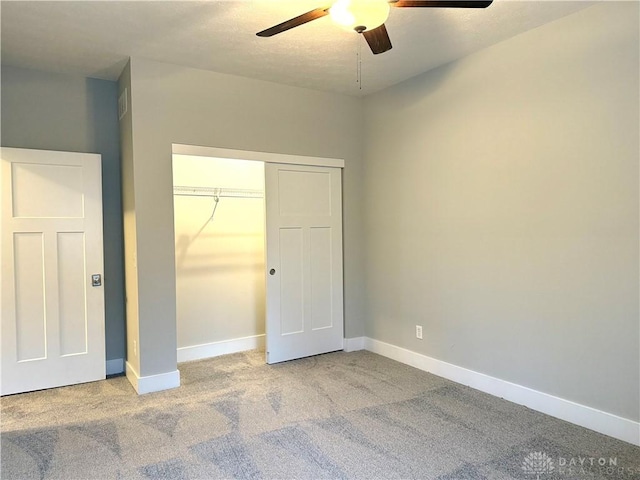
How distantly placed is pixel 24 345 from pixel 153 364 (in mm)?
1048

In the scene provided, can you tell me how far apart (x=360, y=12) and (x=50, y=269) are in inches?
126

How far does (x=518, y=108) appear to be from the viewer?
10.3ft

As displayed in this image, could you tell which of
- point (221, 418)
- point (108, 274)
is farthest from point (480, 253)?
point (108, 274)

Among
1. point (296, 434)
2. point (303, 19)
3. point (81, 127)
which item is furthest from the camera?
point (81, 127)

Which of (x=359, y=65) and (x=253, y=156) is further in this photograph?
(x=253, y=156)

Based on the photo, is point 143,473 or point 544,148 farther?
point 544,148

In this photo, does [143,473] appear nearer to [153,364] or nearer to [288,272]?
[153,364]

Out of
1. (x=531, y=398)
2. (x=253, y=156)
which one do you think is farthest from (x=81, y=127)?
(x=531, y=398)

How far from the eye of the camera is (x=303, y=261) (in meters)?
4.37

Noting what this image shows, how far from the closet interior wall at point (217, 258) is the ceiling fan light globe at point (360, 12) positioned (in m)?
2.40

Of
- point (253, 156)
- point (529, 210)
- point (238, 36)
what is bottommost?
point (529, 210)

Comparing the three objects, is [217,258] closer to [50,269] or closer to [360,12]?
[50,269]

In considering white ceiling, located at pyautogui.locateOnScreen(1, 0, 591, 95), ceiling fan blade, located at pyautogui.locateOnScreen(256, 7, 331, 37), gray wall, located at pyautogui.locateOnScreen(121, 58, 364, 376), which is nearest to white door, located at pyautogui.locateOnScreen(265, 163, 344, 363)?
gray wall, located at pyautogui.locateOnScreen(121, 58, 364, 376)

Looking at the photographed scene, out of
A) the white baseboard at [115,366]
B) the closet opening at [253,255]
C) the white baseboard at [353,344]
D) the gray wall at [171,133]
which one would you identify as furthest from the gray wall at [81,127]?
the white baseboard at [353,344]
